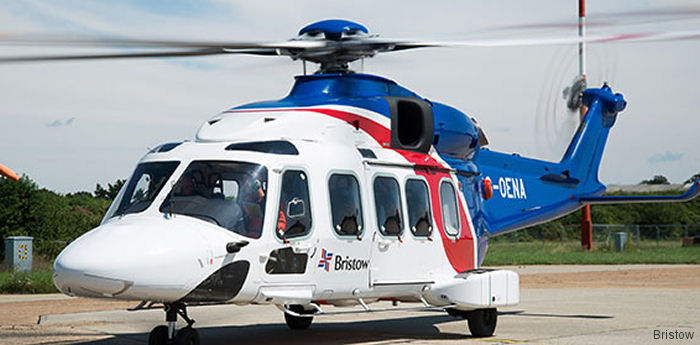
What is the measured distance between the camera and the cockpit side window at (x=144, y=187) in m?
9.58

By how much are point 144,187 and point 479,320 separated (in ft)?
17.3

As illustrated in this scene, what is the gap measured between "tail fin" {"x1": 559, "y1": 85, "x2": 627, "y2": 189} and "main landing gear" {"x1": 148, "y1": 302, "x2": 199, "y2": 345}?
9546mm

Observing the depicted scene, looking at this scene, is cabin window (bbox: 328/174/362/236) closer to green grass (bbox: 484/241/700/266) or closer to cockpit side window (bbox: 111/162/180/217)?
cockpit side window (bbox: 111/162/180/217)

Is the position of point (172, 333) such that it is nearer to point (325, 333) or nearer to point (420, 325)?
point (325, 333)

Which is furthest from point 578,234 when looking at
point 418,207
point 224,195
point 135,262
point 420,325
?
point 135,262

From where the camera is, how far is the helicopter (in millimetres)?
8789

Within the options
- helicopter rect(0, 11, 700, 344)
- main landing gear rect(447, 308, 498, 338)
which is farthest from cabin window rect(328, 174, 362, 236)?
main landing gear rect(447, 308, 498, 338)

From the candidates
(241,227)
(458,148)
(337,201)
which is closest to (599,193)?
(458,148)

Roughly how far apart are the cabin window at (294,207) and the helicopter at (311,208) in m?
0.01

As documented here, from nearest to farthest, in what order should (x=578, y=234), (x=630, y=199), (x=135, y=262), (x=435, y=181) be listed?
(x=135, y=262), (x=435, y=181), (x=630, y=199), (x=578, y=234)

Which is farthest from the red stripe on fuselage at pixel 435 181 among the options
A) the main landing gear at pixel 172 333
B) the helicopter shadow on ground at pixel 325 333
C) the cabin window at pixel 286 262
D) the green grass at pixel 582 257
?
the green grass at pixel 582 257

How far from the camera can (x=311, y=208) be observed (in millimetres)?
10125

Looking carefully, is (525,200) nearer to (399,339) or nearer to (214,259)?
(399,339)

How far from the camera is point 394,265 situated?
11.1m
